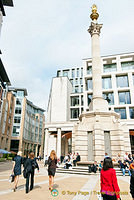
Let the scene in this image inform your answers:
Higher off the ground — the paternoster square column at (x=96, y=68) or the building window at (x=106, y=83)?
the building window at (x=106, y=83)

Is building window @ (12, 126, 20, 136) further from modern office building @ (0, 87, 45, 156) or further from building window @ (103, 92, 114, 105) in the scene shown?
building window @ (103, 92, 114, 105)

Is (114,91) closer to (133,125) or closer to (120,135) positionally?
(133,125)

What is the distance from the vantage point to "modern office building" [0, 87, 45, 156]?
58.0 metres

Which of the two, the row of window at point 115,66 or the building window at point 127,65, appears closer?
the building window at point 127,65

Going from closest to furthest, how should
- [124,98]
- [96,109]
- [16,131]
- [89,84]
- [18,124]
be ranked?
[96,109]
[124,98]
[89,84]
[16,131]
[18,124]

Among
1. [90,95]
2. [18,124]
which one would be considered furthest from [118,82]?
[18,124]

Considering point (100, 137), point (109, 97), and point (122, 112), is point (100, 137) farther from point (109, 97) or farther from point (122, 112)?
point (109, 97)

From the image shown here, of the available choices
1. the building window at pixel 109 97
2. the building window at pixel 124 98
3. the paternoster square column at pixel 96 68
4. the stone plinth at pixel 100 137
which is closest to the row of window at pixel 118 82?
the building window at pixel 109 97

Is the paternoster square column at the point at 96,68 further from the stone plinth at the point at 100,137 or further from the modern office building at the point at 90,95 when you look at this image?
the modern office building at the point at 90,95

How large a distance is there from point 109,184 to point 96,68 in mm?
16797

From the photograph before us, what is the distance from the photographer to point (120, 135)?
582 inches

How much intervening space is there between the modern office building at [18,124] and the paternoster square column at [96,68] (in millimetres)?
43475

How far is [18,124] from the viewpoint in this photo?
6588cm

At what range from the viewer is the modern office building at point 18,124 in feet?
190
